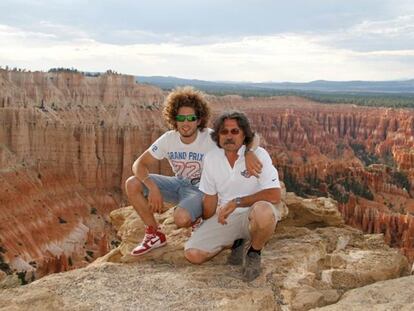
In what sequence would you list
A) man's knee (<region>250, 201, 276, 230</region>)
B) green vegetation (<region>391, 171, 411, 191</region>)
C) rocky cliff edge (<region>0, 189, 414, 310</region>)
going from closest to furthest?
rocky cliff edge (<region>0, 189, 414, 310</region>), man's knee (<region>250, 201, 276, 230</region>), green vegetation (<region>391, 171, 411, 191</region>)

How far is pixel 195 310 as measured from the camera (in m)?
4.36

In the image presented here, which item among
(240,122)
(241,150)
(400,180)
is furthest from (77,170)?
(240,122)

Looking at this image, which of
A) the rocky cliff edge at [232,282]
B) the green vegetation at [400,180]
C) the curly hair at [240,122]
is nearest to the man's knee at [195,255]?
the rocky cliff edge at [232,282]

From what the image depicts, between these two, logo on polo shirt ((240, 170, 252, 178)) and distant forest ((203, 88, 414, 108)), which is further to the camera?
distant forest ((203, 88, 414, 108))

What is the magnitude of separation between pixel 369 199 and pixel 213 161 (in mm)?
34935

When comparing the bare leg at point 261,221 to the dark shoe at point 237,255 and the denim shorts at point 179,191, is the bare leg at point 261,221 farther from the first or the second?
the denim shorts at point 179,191

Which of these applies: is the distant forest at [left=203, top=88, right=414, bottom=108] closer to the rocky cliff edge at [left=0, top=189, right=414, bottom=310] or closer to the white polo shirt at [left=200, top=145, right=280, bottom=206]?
the rocky cliff edge at [left=0, top=189, right=414, bottom=310]

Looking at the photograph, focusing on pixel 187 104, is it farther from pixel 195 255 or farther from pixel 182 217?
pixel 195 255

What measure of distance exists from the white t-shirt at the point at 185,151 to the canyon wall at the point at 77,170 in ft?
51.3

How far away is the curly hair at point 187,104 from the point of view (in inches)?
215

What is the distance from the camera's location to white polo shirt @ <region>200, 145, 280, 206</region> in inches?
196

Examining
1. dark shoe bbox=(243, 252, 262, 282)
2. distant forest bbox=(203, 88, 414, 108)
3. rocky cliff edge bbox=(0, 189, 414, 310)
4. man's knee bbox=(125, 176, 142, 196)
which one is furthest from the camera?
distant forest bbox=(203, 88, 414, 108)

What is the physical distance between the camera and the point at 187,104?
215 inches

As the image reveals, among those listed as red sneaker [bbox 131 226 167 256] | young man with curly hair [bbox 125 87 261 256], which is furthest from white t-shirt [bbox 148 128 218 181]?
red sneaker [bbox 131 226 167 256]
